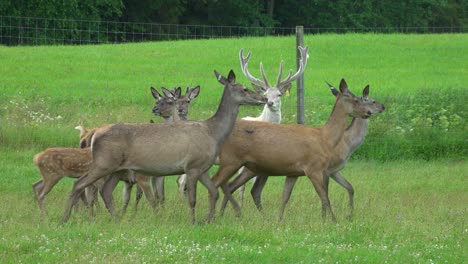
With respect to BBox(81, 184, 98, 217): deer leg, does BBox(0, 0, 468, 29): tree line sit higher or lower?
higher

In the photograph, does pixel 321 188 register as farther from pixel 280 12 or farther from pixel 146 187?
pixel 280 12

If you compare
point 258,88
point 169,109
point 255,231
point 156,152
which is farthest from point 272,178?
point 255,231

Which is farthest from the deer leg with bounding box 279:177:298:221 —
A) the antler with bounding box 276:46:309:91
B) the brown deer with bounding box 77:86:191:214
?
the antler with bounding box 276:46:309:91

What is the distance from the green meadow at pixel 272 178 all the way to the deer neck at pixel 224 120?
37.8 inches

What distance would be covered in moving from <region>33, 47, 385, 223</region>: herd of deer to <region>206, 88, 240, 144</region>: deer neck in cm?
1

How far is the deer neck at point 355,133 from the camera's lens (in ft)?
43.4

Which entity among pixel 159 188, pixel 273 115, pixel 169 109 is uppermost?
pixel 169 109

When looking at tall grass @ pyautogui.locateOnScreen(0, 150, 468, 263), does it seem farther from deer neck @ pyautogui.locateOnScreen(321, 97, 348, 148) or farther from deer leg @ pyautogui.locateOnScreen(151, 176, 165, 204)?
deer neck @ pyautogui.locateOnScreen(321, 97, 348, 148)

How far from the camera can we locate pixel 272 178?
16.2 m

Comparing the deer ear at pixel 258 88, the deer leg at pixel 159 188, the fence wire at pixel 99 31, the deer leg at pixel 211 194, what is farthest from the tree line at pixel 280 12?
the deer leg at pixel 211 194

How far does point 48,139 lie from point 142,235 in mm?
8318

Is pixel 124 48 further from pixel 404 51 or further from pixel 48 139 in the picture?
pixel 48 139

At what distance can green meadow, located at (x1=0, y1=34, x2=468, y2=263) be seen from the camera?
31.1 feet

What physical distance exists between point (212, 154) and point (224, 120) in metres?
0.59
